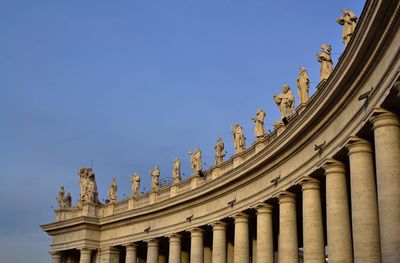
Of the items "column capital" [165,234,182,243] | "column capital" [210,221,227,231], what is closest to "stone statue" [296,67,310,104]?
"column capital" [210,221,227,231]

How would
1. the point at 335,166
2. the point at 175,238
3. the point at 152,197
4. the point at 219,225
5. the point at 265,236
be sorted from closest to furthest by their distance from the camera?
the point at 335,166, the point at 265,236, the point at 219,225, the point at 175,238, the point at 152,197

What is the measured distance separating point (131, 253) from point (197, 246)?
17.5 metres

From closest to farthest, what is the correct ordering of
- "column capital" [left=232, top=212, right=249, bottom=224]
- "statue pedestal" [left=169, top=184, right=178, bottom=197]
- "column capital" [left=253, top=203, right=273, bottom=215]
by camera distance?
"column capital" [left=253, top=203, right=273, bottom=215], "column capital" [left=232, top=212, right=249, bottom=224], "statue pedestal" [left=169, top=184, right=178, bottom=197]

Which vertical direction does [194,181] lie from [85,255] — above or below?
above

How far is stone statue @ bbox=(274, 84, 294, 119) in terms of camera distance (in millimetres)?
55250

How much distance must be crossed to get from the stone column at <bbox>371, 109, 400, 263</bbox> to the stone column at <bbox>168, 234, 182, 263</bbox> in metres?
43.7

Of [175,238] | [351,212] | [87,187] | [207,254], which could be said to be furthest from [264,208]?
[87,187]

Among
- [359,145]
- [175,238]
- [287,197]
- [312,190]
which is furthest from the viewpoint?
[175,238]

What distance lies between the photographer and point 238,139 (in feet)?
221

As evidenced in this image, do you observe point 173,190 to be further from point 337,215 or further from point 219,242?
point 337,215

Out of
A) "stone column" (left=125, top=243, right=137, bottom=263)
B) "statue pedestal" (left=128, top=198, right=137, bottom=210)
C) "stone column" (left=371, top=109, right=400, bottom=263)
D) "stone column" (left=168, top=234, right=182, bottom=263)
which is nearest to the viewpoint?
"stone column" (left=371, top=109, right=400, bottom=263)

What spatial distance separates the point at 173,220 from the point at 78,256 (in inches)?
1031

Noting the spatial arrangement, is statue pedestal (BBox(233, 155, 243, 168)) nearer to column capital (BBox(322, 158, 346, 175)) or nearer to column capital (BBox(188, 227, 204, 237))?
column capital (BBox(188, 227, 204, 237))

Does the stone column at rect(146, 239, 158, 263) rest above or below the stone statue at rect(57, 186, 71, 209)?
below
